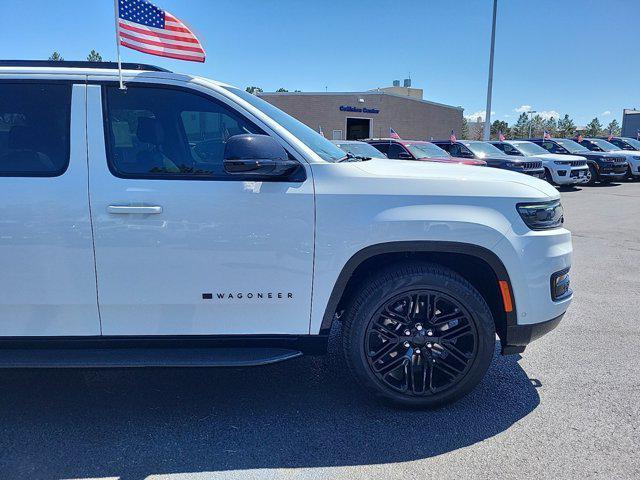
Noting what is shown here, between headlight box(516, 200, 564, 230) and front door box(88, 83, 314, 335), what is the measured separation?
1283 mm

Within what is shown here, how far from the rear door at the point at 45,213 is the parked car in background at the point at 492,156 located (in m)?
14.0

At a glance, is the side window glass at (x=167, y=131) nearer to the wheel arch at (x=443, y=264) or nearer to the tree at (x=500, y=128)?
the wheel arch at (x=443, y=264)

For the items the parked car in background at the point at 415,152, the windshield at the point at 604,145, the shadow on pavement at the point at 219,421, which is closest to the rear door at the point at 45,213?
the shadow on pavement at the point at 219,421

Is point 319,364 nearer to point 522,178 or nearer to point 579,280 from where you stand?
point 522,178

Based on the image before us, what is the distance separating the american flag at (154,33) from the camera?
3.09 m

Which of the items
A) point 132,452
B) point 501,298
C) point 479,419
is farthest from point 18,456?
point 501,298

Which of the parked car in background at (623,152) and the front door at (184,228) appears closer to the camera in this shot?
the front door at (184,228)

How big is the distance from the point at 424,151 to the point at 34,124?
12160 mm

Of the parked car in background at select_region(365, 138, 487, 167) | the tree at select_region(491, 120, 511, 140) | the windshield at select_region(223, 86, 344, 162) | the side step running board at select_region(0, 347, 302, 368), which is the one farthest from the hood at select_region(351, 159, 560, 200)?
the tree at select_region(491, 120, 511, 140)

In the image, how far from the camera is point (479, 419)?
3088 mm

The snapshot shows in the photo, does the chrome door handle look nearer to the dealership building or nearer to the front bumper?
the front bumper

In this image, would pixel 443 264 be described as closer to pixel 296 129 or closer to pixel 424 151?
pixel 296 129

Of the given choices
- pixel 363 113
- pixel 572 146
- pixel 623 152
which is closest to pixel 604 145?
pixel 623 152

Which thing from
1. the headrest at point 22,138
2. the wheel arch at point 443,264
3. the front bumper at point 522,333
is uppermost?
the headrest at point 22,138
